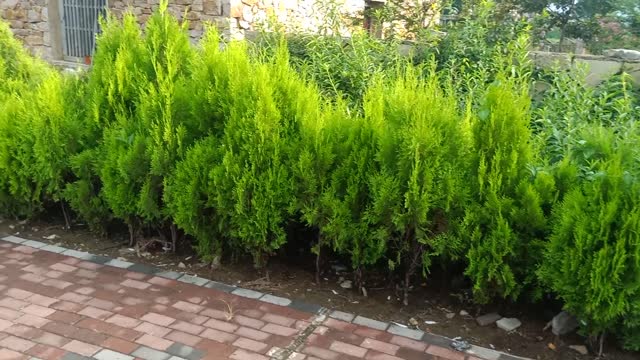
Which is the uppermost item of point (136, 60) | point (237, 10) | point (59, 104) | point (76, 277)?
point (237, 10)

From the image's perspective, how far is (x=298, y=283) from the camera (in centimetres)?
392

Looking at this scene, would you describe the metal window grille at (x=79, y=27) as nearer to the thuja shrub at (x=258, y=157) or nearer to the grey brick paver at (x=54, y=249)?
the grey brick paver at (x=54, y=249)

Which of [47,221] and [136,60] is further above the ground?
[136,60]

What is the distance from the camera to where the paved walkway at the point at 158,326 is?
3049 mm

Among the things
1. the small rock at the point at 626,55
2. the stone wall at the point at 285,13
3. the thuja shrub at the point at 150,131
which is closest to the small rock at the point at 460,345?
the thuja shrub at the point at 150,131

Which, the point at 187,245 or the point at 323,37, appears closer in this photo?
the point at 187,245

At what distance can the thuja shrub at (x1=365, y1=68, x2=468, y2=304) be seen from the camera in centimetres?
330

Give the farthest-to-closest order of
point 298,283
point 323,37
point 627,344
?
point 323,37, point 298,283, point 627,344

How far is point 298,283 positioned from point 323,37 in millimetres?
3378

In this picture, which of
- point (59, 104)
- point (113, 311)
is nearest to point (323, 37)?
point (59, 104)

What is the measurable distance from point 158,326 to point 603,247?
2399 mm

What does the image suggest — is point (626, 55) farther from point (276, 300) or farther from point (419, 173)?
point (276, 300)

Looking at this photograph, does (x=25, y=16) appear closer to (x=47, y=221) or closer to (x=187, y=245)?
(x=47, y=221)

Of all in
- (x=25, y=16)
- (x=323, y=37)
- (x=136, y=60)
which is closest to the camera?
(x=136, y=60)
